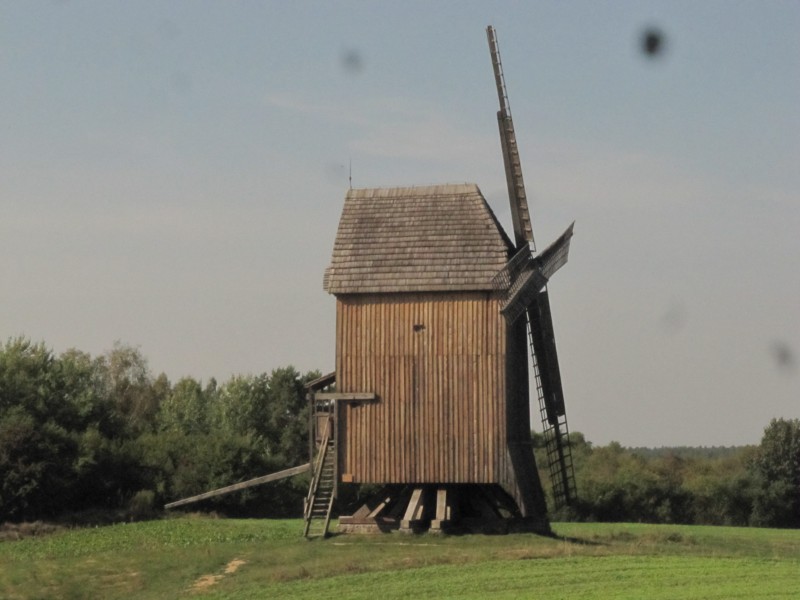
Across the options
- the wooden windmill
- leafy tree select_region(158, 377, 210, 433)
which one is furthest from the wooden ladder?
leafy tree select_region(158, 377, 210, 433)

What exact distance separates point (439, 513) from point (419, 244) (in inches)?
249

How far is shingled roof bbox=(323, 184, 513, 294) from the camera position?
99.3ft

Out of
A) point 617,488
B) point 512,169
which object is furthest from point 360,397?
point 617,488

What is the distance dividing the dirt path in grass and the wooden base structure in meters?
3.74

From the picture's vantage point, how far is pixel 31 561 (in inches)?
1145

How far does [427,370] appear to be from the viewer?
30.2 m

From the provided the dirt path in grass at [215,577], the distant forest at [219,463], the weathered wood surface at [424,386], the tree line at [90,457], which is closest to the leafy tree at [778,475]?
the distant forest at [219,463]

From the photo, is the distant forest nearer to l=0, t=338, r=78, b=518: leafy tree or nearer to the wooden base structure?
l=0, t=338, r=78, b=518: leafy tree

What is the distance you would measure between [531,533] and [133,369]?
61556 mm

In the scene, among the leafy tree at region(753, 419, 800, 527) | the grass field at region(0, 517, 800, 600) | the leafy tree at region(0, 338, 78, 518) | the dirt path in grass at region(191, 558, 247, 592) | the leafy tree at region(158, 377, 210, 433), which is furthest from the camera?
the leafy tree at region(158, 377, 210, 433)

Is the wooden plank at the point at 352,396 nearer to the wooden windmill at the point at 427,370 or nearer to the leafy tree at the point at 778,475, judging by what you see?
the wooden windmill at the point at 427,370

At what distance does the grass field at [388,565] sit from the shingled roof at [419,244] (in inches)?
232

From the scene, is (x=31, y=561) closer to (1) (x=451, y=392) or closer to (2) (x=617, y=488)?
(1) (x=451, y=392)

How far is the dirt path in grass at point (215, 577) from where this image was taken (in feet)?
83.5
